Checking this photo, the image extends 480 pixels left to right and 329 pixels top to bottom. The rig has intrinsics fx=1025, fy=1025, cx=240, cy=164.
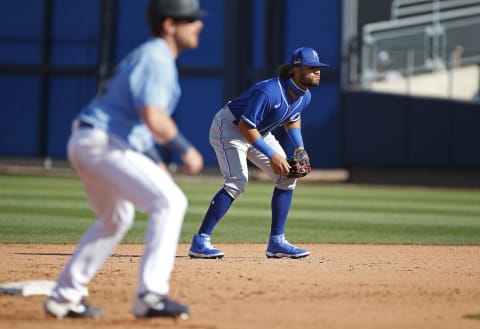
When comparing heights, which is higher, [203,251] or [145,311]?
[145,311]

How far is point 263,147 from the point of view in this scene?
25.7 feet

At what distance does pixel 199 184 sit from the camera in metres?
22.4

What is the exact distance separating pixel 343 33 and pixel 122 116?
19.8 meters

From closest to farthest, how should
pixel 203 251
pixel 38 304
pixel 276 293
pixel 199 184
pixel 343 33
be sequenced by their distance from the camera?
pixel 38 304
pixel 276 293
pixel 203 251
pixel 199 184
pixel 343 33

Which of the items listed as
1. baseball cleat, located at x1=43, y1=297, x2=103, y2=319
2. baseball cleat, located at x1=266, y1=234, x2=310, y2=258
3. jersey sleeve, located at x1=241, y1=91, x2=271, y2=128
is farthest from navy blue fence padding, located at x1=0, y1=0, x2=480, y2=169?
baseball cleat, located at x1=43, y1=297, x2=103, y2=319

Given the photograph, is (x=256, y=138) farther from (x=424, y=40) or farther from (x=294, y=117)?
(x=424, y=40)

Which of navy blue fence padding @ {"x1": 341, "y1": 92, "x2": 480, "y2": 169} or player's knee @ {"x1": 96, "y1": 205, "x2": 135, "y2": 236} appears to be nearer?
player's knee @ {"x1": 96, "y1": 205, "x2": 135, "y2": 236}

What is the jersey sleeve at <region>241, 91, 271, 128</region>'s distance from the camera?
795 centimetres

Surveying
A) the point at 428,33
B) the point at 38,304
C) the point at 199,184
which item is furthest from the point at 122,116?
the point at 428,33

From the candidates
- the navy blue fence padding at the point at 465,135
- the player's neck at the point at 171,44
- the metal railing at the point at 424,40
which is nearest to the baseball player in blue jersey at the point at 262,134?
the player's neck at the point at 171,44

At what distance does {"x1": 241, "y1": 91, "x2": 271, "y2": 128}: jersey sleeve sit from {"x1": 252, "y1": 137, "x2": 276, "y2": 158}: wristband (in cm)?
15

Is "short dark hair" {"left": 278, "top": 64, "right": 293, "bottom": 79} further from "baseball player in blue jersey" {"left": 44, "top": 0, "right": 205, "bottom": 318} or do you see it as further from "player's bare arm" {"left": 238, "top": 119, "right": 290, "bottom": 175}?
"baseball player in blue jersey" {"left": 44, "top": 0, "right": 205, "bottom": 318}

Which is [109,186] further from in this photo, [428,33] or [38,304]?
[428,33]

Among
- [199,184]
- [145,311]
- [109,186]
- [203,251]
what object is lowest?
[199,184]
